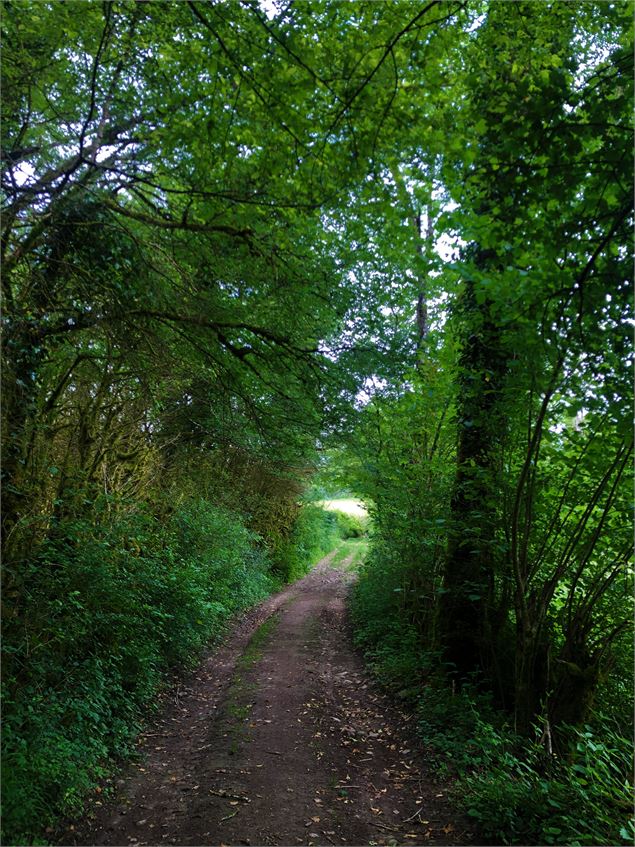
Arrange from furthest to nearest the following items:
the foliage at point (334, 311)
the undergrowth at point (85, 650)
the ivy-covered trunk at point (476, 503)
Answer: the ivy-covered trunk at point (476, 503) < the undergrowth at point (85, 650) < the foliage at point (334, 311)

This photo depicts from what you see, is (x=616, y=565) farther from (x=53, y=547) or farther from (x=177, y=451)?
(x=177, y=451)

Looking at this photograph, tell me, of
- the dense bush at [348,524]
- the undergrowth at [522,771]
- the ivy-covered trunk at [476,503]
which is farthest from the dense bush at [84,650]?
the dense bush at [348,524]

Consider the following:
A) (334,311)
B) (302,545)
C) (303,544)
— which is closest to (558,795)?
(334,311)

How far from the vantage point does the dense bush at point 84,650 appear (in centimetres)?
383

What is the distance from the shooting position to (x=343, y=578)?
18531 mm

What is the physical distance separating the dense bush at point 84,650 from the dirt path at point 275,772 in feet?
1.28

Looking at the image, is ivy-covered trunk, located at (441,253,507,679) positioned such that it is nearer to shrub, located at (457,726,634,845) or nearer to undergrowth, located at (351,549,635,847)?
undergrowth, located at (351,549,635,847)

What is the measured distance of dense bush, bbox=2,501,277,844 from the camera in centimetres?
383

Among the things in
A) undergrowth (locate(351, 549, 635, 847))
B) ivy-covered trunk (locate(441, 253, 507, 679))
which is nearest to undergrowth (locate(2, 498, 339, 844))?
undergrowth (locate(351, 549, 635, 847))

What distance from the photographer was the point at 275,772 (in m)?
4.73

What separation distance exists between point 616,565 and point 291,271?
14.0 ft

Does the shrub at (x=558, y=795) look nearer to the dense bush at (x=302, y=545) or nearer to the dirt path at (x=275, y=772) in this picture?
the dirt path at (x=275, y=772)

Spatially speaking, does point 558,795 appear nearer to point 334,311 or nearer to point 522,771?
point 522,771

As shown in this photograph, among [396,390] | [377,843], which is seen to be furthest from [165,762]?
[396,390]
